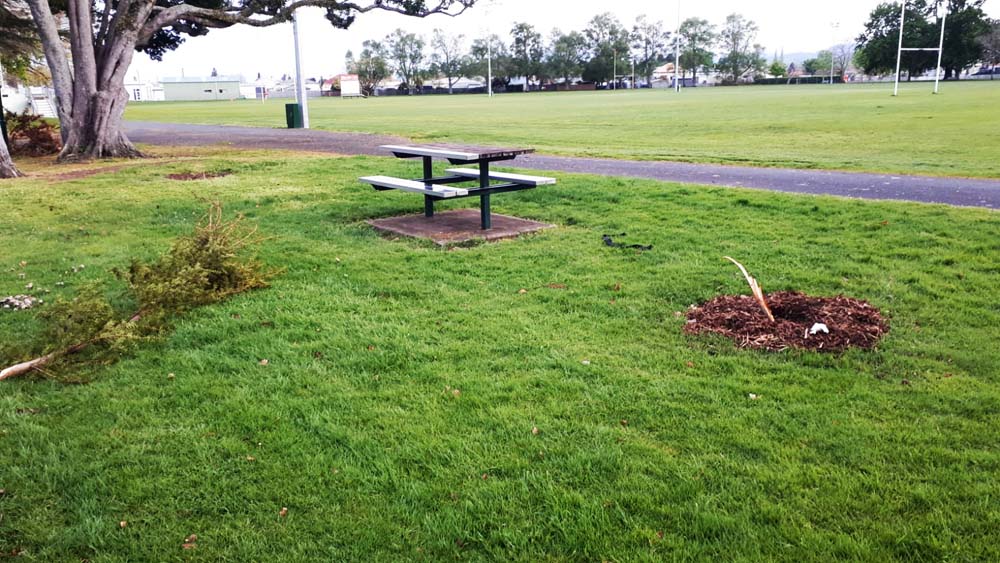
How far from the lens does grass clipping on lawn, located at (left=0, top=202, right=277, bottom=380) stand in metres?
4.77

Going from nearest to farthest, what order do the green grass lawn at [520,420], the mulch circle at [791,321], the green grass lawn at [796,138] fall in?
1. the green grass lawn at [520,420]
2. the mulch circle at [791,321]
3. the green grass lawn at [796,138]

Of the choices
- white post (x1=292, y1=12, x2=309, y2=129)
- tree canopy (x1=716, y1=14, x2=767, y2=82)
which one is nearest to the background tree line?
tree canopy (x1=716, y1=14, x2=767, y2=82)

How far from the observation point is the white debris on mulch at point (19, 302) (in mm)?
5770

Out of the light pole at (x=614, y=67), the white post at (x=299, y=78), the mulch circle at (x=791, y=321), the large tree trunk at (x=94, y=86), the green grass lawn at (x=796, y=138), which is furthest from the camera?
the light pole at (x=614, y=67)

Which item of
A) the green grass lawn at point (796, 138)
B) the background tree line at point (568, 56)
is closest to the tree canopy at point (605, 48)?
the background tree line at point (568, 56)

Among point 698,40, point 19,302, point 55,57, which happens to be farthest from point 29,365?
point 698,40

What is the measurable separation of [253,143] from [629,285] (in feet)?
58.3

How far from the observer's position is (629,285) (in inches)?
240

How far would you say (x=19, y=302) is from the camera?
229 inches

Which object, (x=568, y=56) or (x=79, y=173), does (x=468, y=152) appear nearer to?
(x=79, y=173)

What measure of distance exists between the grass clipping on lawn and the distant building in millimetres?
133078

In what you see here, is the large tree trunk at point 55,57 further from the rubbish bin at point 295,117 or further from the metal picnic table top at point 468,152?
the metal picnic table top at point 468,152

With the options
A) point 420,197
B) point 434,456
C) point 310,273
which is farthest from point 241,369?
point 420,197

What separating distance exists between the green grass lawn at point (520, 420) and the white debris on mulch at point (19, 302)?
0.14 meters
